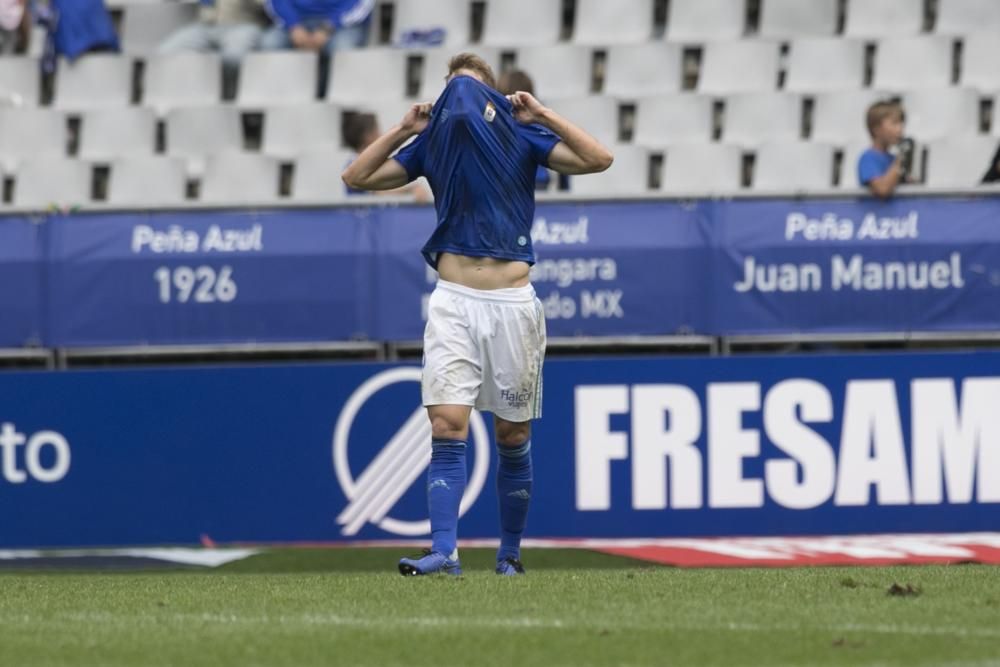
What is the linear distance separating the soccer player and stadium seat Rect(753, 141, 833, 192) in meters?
5.87

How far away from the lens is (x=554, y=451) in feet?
34.1

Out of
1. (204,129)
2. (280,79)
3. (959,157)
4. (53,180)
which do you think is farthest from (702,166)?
(53,180)

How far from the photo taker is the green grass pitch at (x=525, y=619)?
514 cm

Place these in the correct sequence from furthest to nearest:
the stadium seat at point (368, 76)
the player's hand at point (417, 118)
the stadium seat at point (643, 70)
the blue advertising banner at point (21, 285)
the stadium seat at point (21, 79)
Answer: the stadium seat at point (21, 79) → the stadium seat at point (368, 76) → the stadium seat at point (643, 70) → the blue advertising banner at point (21, 285) → the player's hand at point (417, 118)

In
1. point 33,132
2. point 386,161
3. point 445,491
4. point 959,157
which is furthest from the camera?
point 33,132

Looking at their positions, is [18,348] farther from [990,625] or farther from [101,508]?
[990,625]

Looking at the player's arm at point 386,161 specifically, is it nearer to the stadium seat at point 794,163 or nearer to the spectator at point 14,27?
the stadium seat at point 794,163

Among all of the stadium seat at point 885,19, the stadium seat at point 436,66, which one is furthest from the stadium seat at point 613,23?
the stadium seat at point 885,19

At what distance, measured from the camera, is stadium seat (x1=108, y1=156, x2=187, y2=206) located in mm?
13656

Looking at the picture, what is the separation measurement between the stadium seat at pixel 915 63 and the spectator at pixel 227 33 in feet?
15.9

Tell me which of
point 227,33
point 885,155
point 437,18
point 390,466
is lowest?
point 390,466

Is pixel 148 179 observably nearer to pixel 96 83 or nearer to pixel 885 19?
pixel 96 83

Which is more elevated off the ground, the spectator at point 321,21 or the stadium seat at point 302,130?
the spectator at point 321,21

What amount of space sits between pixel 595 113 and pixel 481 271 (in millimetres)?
6467
